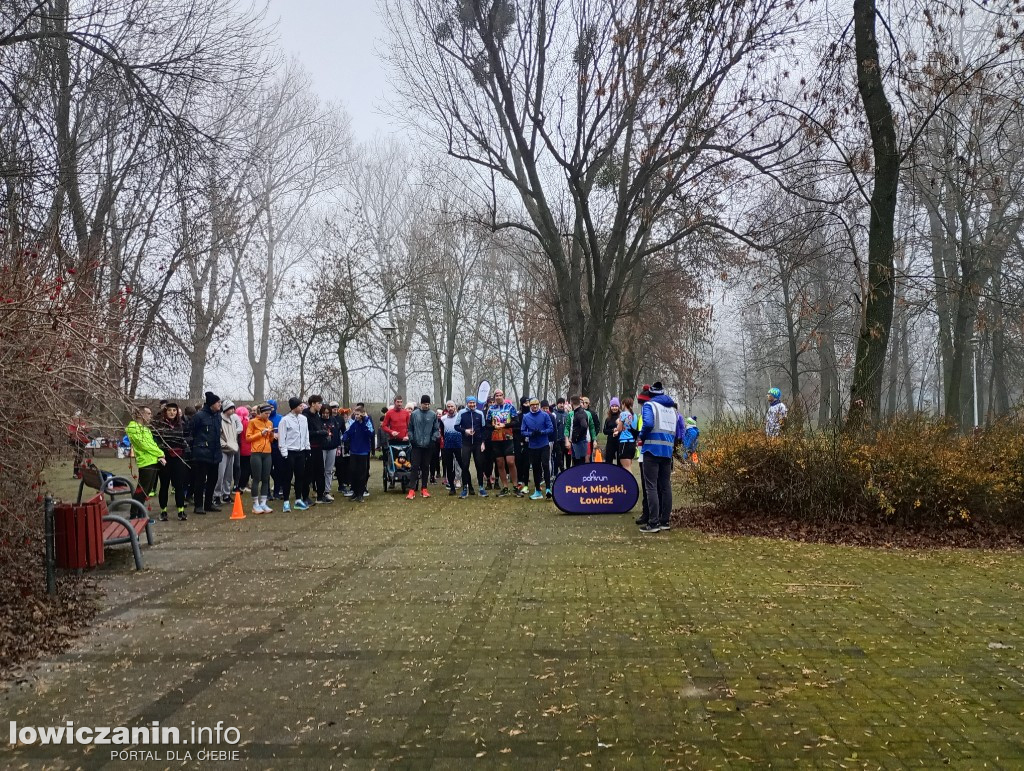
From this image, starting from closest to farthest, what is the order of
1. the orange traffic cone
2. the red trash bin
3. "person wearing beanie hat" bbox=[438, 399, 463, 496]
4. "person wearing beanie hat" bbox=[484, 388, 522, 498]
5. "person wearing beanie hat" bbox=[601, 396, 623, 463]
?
the red trash bin < the orange traffic cone < "person wearing beanie hat" bbox=[484, 388, 522, 498] < "person wearing beanie hat" bbox=[438, 399, 463, 496] < "person wearing beanie hat" bbox=[601, 396, 623, 463]

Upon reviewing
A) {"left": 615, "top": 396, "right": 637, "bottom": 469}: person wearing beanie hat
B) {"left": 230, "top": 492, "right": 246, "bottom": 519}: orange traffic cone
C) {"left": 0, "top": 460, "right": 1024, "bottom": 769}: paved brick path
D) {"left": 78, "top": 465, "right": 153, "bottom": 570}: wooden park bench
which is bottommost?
{"left": 0, "top": 460, "right": 1024, "bottom": 769}: paved brick path

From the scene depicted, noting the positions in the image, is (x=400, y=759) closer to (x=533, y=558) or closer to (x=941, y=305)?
(x=533, y=558)

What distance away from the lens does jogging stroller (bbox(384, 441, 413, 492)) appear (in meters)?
17.0

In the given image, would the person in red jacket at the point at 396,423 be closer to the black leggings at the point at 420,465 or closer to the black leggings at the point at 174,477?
the black leggings at the point at 420,465

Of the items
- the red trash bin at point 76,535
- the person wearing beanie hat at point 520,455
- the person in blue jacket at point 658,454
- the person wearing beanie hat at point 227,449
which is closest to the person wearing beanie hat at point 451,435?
the person wearing beanie hat at point 520,455

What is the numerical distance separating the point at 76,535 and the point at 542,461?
8.90 metres

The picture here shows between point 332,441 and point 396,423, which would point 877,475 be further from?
point 396,423

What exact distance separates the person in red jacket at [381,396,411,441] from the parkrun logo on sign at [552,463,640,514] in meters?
4.95

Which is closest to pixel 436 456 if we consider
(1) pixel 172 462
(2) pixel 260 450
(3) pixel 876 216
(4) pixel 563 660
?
(2) pixel 260 450

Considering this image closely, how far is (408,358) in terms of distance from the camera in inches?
2103

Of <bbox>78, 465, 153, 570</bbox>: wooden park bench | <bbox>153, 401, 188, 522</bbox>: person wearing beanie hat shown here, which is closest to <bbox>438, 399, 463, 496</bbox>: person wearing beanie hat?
<bbox>153, 401, 188, 522</bbox>: person wearing beanie hat

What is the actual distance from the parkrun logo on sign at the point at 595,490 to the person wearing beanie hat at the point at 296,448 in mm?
4861

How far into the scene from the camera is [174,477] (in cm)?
1352

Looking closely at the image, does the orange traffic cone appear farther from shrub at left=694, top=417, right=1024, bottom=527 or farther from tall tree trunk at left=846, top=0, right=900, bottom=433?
tall tree trunk at left=846, top=0, right=900, bottom=433
